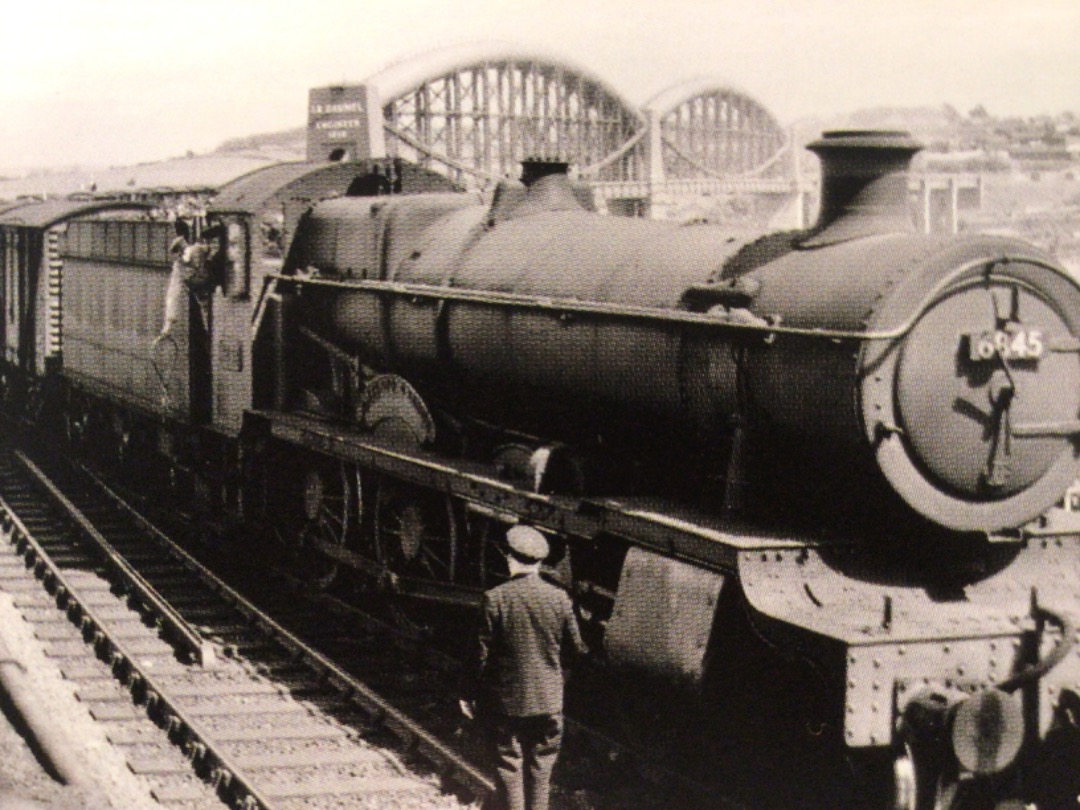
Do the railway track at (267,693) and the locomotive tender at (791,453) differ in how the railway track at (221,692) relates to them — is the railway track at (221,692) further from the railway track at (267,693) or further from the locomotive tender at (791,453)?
the locomotive tender at (791,453)

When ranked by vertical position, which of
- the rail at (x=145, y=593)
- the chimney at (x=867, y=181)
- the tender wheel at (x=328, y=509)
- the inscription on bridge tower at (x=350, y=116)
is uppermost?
the inscription on bridge tower at (x=350, y=116)

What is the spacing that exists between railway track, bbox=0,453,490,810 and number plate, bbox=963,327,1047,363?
10.5 ft

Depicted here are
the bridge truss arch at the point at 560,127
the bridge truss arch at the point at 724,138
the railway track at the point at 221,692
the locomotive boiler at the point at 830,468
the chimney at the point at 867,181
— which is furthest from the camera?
the bridge truss arch at the point at 724,138

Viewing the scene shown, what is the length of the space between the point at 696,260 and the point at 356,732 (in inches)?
138

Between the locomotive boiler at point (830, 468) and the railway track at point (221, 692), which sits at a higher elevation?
the locomotive boiler at point (830, 468)

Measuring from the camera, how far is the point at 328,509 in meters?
10.4

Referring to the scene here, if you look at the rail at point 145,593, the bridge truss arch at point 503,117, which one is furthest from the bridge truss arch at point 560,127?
the rail at point 145,593

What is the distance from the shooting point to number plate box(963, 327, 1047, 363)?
5.84 metres

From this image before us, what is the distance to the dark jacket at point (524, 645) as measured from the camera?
5988 millimetres

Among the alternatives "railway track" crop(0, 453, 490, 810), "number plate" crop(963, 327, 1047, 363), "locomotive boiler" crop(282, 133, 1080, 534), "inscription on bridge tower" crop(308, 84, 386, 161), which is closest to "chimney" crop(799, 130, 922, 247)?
"locomotive boiler" crop(282, 133, 1080, 534)

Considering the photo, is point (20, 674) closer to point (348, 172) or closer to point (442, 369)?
point (442, 369)

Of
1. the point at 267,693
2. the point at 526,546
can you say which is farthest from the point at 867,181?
the point at 267,693

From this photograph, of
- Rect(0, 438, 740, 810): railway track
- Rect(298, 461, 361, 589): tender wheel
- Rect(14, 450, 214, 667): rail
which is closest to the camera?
Rect(0, 438, 740, 810): railway track

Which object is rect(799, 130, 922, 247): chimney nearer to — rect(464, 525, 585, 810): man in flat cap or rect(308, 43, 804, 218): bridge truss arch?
rect(464, 525, 585, 810): man in flat cap
